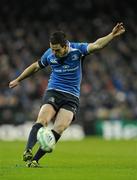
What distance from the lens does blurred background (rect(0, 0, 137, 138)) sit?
26406mm

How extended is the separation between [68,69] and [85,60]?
17.1m

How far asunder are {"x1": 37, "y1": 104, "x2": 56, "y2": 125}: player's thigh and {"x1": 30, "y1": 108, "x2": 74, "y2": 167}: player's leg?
5.5 inches

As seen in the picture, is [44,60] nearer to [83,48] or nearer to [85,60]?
[83,48]

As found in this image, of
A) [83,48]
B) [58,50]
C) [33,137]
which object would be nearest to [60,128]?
[33,137]

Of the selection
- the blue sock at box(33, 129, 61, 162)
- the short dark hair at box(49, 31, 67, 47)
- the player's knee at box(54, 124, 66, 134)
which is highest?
the short dark hair at box(49, 31, 67, 47)

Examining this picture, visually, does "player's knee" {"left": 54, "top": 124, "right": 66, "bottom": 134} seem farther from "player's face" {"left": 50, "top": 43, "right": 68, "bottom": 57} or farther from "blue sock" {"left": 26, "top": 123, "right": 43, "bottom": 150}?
"player's face" {"left": 50, "top": 43, "right": 68, "bottom": 57}

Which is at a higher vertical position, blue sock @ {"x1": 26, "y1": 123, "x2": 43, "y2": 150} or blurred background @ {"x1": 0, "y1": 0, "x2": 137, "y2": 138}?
blurred background @ {"x1": 0, "y1": 0, "x2": 137, "y2": 138}

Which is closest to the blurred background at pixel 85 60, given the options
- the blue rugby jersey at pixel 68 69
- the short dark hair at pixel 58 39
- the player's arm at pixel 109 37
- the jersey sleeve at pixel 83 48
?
the blue rugby jersey at pixel 68 69

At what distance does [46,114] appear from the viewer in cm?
1228

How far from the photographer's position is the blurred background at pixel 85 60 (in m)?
26.4

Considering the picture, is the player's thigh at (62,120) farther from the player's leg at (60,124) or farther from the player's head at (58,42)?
the player's head at (58,42)

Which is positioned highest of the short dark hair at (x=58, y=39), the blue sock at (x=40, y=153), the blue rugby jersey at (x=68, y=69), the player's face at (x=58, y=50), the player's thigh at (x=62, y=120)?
the short dark hair at (x=58, y=39)

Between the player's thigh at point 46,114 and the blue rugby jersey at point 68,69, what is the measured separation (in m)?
0.43

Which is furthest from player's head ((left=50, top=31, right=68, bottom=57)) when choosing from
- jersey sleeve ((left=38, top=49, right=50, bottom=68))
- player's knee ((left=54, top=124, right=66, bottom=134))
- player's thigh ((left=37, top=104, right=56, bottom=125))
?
player's knee ((left=54, top=124, right=66, bottom=134))
